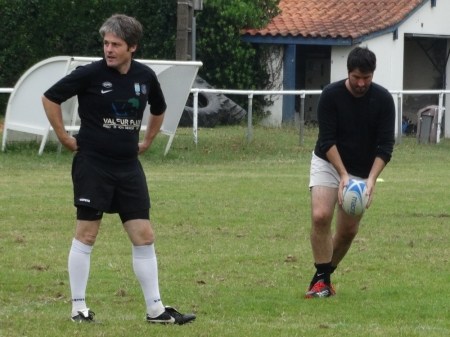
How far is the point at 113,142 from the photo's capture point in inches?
255

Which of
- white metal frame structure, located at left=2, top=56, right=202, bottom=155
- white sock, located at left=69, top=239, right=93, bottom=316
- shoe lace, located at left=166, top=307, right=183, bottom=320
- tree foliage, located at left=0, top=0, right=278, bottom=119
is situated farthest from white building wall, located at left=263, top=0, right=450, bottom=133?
white sock, located at left=69, top=239, right=93, bottom=316

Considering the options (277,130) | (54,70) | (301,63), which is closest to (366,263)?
(54,70)

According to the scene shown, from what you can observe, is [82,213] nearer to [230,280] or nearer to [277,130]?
[230,280]

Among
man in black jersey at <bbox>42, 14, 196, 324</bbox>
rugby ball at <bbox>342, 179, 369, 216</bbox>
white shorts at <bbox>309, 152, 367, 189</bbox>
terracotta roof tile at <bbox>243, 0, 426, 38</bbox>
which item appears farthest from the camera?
terracotta roof tile at <bbox>243, 0, 426, 38</bbox>

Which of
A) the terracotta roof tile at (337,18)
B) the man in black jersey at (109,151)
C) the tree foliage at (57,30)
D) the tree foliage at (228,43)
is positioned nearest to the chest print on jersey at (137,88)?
the man in black jersey at (109,151)

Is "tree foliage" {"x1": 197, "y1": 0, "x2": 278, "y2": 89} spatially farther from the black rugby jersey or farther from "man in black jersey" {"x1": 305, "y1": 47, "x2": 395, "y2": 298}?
the black rugby jersey

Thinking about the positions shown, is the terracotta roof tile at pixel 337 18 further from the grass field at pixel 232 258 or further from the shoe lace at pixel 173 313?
the shoe lace at pixel 173 313

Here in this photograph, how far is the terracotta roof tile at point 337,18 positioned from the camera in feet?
93.4

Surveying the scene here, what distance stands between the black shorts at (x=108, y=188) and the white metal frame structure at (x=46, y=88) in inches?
405

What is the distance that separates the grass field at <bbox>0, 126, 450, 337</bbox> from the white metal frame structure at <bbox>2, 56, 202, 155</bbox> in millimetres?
702

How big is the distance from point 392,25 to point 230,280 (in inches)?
831

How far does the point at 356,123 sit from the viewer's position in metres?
7.59

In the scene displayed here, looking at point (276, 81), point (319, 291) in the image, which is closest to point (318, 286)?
point (319, 291)

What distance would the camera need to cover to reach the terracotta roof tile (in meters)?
28.5
